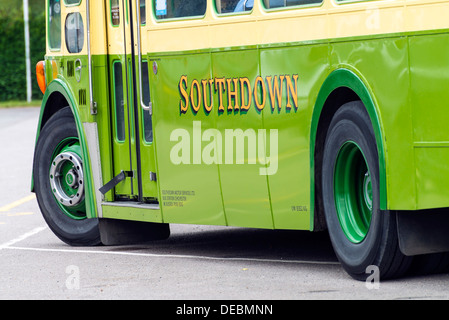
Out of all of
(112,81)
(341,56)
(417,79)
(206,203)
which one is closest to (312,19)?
(341,56)

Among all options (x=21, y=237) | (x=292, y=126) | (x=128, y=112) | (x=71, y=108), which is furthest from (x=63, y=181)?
(x=292, y=126)

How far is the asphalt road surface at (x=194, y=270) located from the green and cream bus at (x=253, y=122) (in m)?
0.24

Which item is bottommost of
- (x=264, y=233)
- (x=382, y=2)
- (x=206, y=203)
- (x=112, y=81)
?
(x=264, y=233)

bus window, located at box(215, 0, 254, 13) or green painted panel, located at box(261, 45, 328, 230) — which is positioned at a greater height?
bus window, located at box(215, 0, 254, 13)

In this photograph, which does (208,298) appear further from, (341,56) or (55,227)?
(55,227)

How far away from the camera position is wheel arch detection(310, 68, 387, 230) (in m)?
7.69

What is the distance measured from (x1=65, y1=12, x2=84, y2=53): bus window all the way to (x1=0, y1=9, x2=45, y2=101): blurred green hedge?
34761 millimetres

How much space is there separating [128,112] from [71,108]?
0.92 m

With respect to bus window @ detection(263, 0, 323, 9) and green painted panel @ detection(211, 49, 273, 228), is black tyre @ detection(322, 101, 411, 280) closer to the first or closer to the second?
green painted panel @ detection(211, 49, 273, 228)

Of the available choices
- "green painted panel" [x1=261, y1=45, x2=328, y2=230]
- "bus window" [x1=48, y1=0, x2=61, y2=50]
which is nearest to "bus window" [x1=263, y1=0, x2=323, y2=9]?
"green painted panel" [x1=261, y1=45, x2=328, y2=230]

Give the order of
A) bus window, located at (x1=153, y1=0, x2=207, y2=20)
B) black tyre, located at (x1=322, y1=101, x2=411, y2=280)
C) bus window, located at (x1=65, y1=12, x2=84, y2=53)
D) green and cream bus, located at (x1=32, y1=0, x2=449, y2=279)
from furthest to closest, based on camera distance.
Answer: bus window, located at (x1=65, y1=12, x2=84, y2=53) → bus window, located at (x1=153, y1=0, x2=207, y2=20) → black tyre, located at (x1=322, y1=101, x2=411, y2=280) → green and cream bus, located at (x1=32, y1=0, x2=449, y2=279)

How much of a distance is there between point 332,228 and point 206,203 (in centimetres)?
136

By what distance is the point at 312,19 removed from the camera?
8.33 metres
